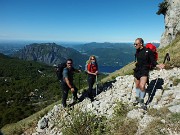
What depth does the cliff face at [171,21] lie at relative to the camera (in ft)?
133

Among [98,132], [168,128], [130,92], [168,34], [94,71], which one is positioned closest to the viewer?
[168,128]

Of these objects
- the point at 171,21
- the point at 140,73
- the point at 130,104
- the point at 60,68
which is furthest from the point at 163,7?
the point at 130,104

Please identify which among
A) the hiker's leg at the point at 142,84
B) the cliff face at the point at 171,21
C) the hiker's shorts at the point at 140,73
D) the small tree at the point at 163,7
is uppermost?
the small tree at the point at 163,7

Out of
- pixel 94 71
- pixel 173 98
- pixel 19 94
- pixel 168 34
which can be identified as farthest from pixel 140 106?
Result: pixel 19 94

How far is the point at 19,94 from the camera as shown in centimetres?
17400

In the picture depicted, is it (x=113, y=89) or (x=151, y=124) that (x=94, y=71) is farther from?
(x=151, y=124)

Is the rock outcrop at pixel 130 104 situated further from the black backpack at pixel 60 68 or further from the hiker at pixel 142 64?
the black backpack at pixel 60 68

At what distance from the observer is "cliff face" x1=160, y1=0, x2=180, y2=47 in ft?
133

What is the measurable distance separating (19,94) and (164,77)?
171693 millimetres

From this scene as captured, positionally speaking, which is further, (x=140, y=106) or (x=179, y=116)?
(x=140, y=106)

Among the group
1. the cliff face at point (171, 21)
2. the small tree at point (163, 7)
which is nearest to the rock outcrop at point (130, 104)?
the cliff face at point (171, 21)

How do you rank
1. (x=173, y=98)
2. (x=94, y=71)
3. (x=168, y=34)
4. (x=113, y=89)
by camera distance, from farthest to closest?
1. (x=168, y=34)
2. (x=113, y=89)
3. (x=94, y=71)
4. (x=173, y=98)

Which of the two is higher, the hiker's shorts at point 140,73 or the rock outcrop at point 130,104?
the hiker's shorts at point 140,73

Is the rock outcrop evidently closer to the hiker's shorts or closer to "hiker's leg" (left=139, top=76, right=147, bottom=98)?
"hiker's leg" (left=139, top=76, right=147, bottom=98)
